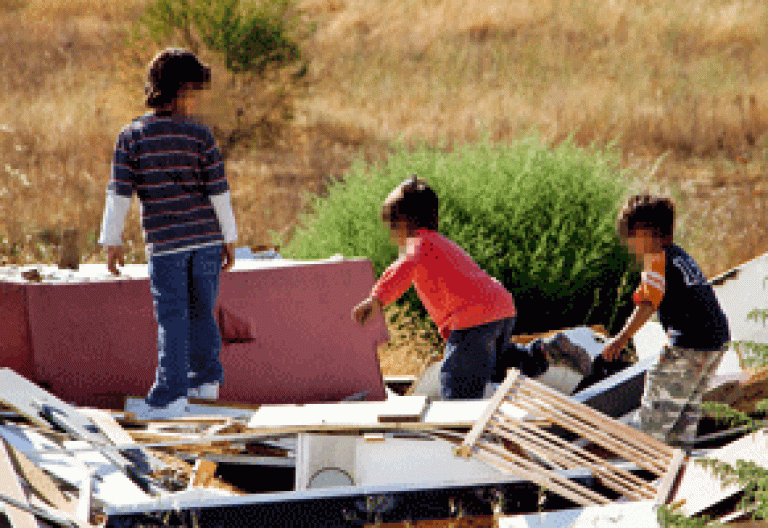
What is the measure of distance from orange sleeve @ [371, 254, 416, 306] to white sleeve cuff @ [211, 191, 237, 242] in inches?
33.2

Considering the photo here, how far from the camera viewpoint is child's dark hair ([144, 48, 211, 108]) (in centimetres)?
466

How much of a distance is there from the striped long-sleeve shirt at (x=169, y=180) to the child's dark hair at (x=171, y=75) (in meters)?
0.09

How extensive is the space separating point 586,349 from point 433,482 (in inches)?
70.3

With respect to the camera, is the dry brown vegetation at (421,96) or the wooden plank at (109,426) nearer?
the wooden plank at (109,426)

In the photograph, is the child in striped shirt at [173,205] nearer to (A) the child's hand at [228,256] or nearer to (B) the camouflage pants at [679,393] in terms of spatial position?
(A) the child's hand at [228,256]

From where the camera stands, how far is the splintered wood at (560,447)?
3.73 meters

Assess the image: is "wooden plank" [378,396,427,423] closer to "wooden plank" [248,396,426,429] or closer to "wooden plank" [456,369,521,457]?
"wooden plank" [248,396,426,429]

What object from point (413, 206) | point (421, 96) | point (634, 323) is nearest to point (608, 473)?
point (634, 323)

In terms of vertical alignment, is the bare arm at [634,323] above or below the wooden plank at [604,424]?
above

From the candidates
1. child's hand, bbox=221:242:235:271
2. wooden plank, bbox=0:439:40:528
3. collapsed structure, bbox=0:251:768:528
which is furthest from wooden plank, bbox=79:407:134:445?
child's hand, bbox=221:242:235:271

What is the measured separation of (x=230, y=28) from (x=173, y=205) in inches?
444

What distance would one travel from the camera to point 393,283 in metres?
4.33

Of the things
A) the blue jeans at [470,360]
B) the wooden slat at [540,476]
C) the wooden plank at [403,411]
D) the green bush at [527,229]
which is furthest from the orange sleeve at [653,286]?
the green bush at [527,229]

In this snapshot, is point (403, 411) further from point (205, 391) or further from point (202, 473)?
point (205, 391)
